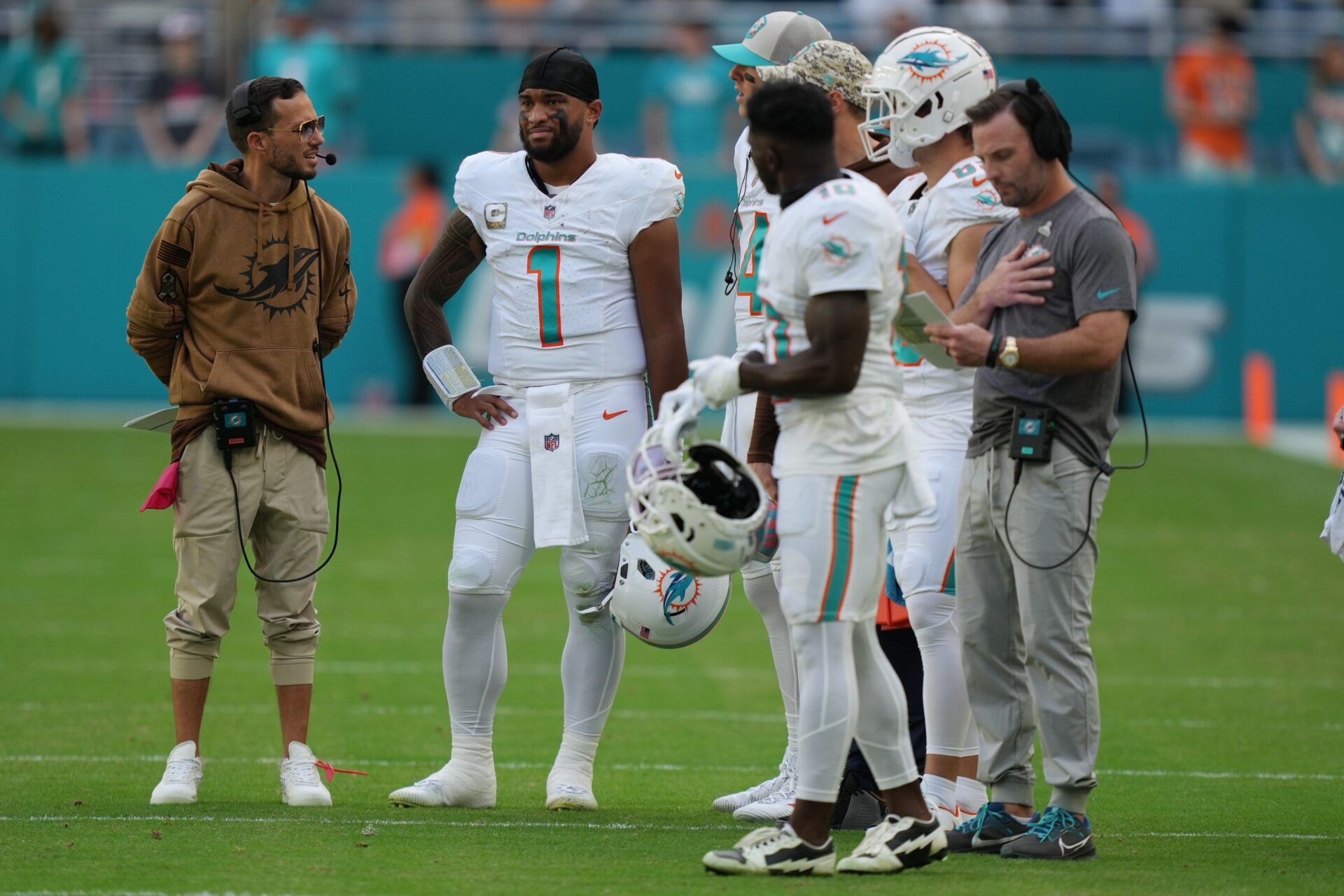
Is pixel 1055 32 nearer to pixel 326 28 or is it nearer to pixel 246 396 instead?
pixel 326 28

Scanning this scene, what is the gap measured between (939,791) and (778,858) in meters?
1.03

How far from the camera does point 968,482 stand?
5488 mm

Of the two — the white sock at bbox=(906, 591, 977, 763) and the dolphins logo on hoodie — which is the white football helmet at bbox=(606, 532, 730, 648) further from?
the dolphins logo on hoodie

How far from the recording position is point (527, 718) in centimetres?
841

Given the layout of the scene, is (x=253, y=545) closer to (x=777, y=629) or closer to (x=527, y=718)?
(x=777, y=629)

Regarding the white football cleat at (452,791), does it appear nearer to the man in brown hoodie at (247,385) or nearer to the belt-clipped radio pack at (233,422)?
the man in brown hoodie at (247,385)

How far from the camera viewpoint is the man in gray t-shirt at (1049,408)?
17.0 feet

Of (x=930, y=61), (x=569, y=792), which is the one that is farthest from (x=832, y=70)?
(x=569, y=792)

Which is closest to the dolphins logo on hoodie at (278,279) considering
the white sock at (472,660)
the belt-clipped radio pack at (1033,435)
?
the white sock at (472,660)

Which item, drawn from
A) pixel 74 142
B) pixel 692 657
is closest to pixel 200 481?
pixel 692 657

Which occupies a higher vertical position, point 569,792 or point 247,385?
point 247,385

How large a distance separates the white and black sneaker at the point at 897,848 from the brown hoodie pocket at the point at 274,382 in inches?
97.3

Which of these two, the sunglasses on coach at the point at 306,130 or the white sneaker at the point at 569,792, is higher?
the sunglasses on coach at the point at 306,130

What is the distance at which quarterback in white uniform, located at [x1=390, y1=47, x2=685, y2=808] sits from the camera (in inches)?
241
